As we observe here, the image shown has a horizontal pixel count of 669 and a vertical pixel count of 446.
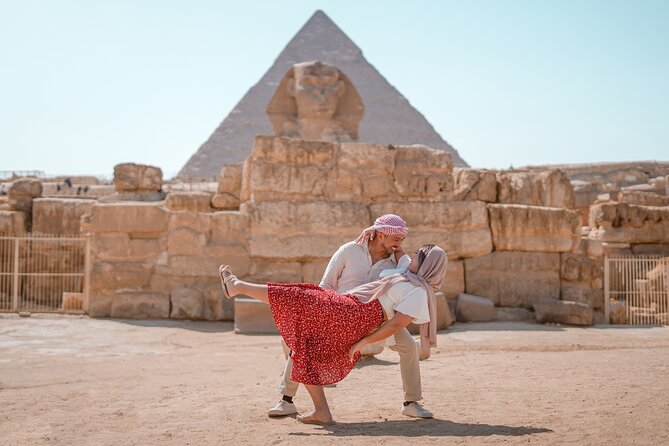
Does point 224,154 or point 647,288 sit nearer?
point 647,288

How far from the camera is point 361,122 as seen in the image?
2980 inches

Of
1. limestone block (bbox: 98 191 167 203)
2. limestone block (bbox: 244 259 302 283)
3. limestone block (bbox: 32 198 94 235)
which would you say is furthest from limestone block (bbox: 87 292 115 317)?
limestone block (bbox: 32 198 94 235)

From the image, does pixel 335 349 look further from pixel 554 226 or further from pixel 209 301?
pixel 554 226

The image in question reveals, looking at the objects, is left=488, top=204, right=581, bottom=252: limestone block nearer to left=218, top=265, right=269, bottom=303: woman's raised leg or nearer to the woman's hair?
the woman's hair

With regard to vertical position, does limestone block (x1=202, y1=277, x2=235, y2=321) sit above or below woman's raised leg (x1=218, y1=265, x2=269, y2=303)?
below

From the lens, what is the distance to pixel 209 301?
8758 millimetres

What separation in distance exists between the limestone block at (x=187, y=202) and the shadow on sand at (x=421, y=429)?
6.18 metres

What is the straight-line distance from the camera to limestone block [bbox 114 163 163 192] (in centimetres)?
1402

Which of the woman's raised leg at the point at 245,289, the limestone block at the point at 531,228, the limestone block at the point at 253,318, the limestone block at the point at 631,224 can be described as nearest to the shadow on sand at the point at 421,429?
the woman's raised leg at the point at 245,289

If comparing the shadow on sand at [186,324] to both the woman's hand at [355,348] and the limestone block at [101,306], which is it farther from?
the woman's hand at [355,348]

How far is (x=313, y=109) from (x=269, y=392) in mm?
13306

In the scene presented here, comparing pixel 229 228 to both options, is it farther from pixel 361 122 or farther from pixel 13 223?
pixel 361 122

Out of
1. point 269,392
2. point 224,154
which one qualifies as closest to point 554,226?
point 269,392

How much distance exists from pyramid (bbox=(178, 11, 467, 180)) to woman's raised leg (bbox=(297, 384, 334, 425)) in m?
62.0
